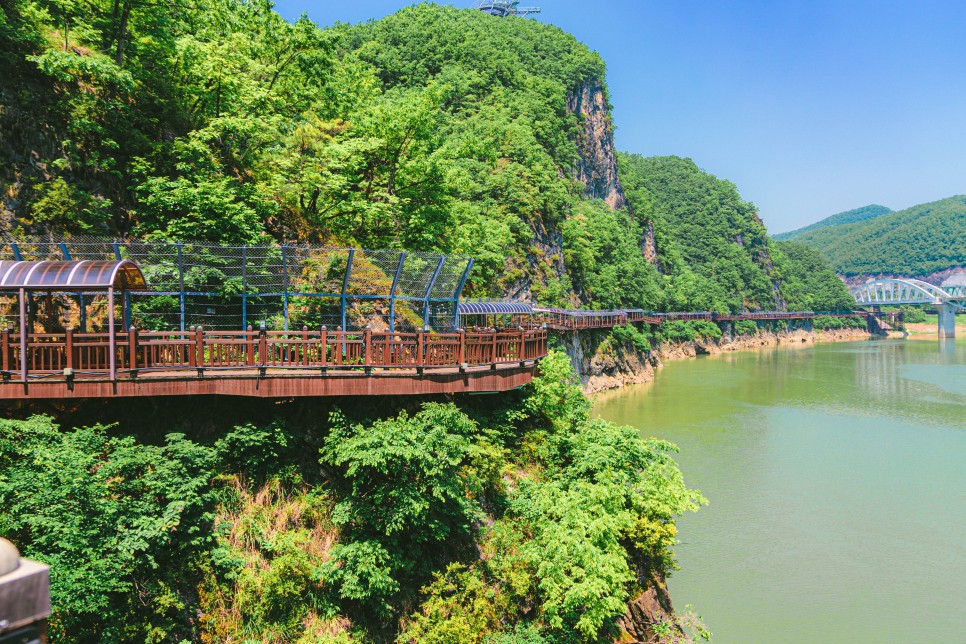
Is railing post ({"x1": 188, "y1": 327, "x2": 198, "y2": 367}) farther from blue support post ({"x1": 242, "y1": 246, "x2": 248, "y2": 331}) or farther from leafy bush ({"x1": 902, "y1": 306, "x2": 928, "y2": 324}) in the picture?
leafy bush ({"x1": 902, "y1": 306, "x2": 928, "y2": 324})

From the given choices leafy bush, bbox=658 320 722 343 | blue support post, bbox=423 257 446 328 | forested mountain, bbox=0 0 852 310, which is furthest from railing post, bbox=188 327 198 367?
leafy bush, bbox=658 320 722 343

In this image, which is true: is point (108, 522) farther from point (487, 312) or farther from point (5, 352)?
point (487, 312)

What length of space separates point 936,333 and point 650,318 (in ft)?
389

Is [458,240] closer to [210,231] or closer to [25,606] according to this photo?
[210,231]

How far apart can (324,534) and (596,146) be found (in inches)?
3645

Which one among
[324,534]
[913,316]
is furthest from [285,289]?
[913,316]

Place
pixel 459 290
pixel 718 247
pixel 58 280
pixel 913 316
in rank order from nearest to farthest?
pixel 58 280, pixel 459 290, pixel 718 247, pixel 913 316

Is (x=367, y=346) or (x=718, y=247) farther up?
(x=718, y=247)

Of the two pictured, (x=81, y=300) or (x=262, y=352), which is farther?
(x=81, y=300)

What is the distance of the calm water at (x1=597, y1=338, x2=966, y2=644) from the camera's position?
53.9 ft

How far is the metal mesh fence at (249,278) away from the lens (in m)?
15.0

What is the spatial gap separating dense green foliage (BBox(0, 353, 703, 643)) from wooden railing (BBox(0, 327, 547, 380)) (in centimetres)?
127

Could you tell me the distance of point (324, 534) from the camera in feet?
38.6

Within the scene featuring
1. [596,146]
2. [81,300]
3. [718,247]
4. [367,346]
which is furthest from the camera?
[718,247]
